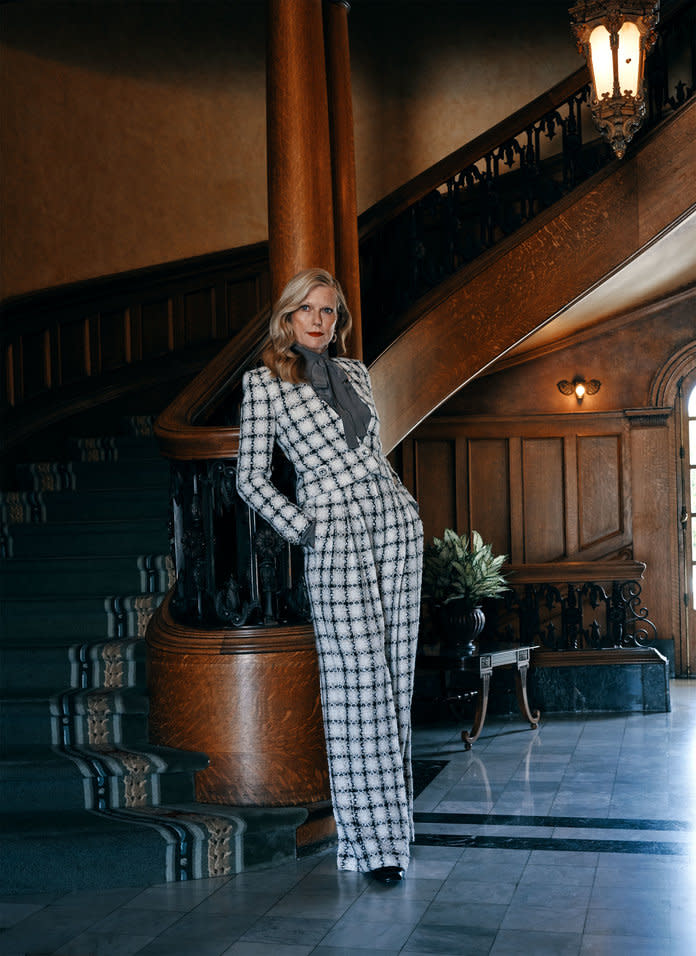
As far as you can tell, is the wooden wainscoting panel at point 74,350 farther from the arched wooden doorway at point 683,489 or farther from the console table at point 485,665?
the arched wooden doorway at point 683,489

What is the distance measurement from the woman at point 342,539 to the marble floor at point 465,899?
0.26 metres

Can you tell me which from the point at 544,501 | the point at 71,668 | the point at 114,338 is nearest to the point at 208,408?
the point at 71,668

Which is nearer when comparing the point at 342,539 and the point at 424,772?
the point at 342,539

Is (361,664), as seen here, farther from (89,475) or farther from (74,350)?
(74,350)

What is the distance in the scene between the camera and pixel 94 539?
5.60 metres

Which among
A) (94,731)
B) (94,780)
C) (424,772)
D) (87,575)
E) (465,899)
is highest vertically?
(87,575)

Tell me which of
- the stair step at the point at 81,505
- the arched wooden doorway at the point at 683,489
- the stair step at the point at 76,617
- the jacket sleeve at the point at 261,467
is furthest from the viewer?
the arched wooden doorway at the point at 683,489

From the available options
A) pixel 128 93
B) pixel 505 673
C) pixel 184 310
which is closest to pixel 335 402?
pixel 505 673

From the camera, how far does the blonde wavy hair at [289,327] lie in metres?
3.70

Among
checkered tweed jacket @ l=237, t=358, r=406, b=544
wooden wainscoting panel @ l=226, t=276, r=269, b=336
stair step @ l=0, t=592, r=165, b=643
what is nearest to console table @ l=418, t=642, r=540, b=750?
stair step @ l=0, t=592, r=165, b=643

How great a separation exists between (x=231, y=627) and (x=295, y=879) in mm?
938

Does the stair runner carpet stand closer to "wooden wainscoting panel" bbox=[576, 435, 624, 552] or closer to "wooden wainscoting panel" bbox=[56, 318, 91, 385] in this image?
"wooden wainscoting panel" bbox=[56, 318, 91, 385]

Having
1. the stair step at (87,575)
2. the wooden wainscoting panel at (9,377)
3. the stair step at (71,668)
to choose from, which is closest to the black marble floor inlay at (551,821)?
the stair step at (71,668)

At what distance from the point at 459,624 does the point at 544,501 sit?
2509 millimetres
